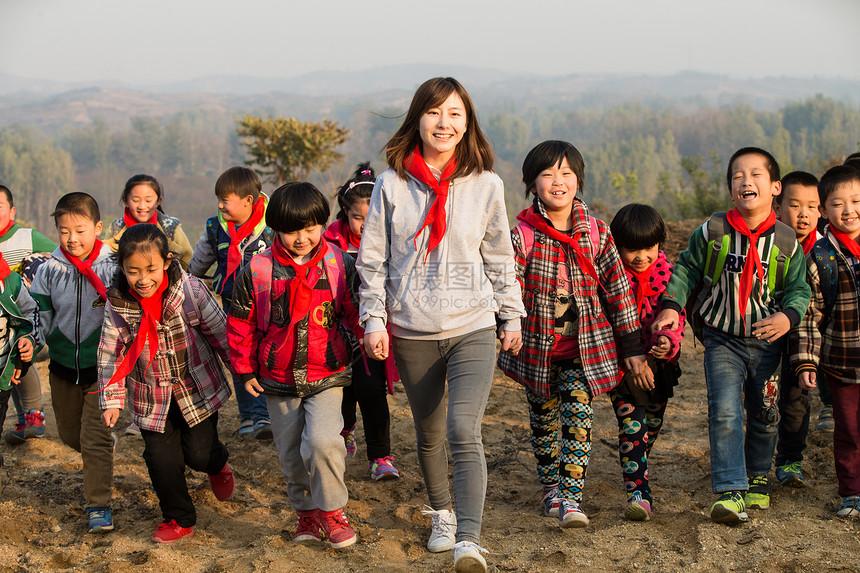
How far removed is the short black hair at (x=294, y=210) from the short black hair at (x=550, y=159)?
107 centimetres

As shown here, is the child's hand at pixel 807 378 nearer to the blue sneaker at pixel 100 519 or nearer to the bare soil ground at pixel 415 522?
the bare soil ground at pixel 415 522

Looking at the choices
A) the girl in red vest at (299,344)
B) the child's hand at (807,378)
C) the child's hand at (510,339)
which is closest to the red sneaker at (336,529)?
the girl in red vest at (299,344)

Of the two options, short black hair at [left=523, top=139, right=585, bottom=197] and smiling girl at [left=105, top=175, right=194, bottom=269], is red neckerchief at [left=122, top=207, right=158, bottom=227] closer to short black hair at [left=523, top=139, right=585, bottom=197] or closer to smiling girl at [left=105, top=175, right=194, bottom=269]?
smiling girl at [left=105, top=175, right=194, bottom=269]

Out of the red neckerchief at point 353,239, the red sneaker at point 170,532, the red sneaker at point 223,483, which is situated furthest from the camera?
the red neckerchief at point 353,239

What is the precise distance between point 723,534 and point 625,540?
0.47 m

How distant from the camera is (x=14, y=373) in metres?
3.95

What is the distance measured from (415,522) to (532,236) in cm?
166

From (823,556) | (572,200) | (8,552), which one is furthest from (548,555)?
(8,552)

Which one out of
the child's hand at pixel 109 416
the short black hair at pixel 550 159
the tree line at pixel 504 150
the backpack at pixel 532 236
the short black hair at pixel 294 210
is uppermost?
the tree line at pixel 504 150

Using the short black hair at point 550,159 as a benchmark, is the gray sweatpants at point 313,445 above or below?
below

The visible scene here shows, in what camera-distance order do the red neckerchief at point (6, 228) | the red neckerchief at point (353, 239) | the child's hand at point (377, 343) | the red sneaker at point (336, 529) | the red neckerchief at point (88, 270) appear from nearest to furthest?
the child's hand at point (377, 343), the red sneaker at point (336, 529), the red neckerchief at point (88, 270), the red neckerchief at point (353, 239), the red neckerchief at point (6, 228)

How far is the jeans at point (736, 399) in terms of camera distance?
3635 mm

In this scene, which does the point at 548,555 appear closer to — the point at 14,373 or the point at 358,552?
the point at 358,552

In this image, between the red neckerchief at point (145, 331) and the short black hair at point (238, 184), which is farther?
the short black hair at point (238, 184)
